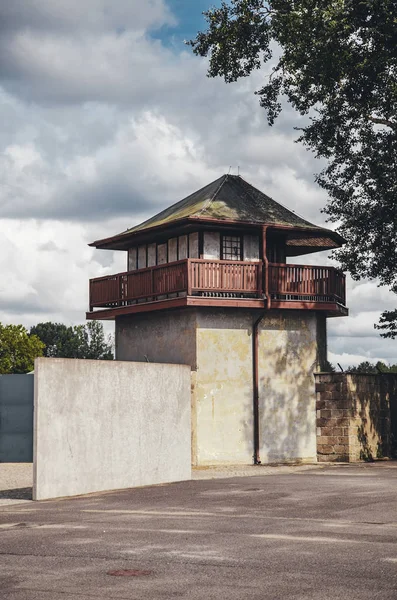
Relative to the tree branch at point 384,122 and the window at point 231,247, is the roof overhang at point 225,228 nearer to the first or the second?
the window at point 231,247

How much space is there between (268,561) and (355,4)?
2316cm

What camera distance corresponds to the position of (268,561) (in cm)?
1084

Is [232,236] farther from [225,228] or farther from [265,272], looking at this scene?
[265,272]

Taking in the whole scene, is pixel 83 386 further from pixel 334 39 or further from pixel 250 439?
pixel 334 39

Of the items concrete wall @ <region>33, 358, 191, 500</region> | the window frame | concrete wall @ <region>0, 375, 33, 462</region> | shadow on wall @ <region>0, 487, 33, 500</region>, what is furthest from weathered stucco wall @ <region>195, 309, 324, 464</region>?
shadow on wall @ <region>0, 487, 33, 500</region>

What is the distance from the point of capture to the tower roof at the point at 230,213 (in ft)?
101

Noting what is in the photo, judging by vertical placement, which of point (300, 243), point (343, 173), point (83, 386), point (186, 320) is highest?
point (343, 173)

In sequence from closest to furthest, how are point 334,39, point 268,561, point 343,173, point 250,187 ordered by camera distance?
point 268,561, point 334,39, point 343,173, point 250,187

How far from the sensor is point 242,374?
30.0m

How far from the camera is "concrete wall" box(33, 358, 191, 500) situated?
19.7 m

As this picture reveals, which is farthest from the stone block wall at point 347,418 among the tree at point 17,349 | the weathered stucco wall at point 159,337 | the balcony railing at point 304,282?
the tree at point 17,349

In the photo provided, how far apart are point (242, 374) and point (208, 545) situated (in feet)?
58.7

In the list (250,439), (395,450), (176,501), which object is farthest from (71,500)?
(395,450)

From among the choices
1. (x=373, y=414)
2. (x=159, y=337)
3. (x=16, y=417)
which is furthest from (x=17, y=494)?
(x=373, y=414)
